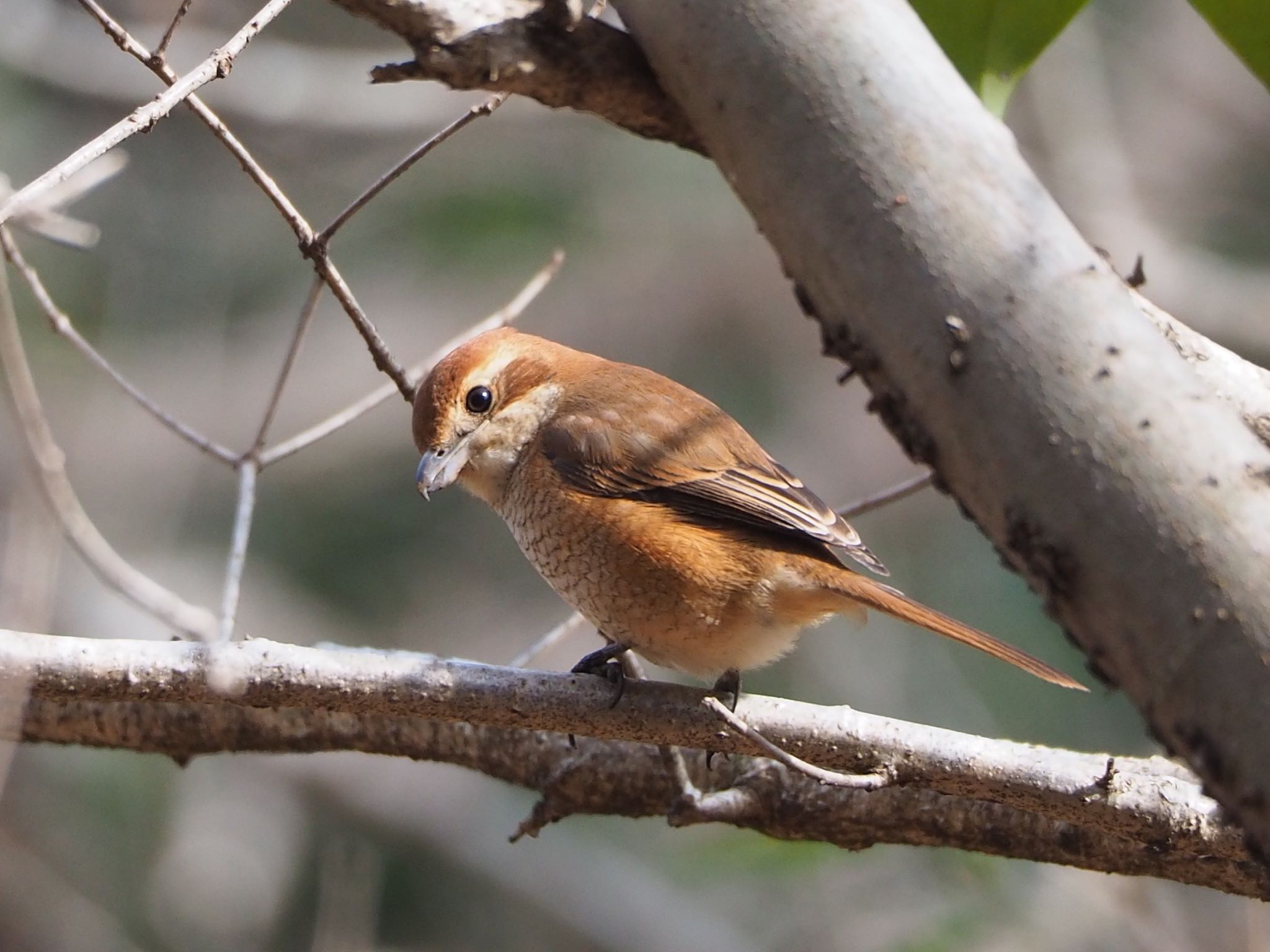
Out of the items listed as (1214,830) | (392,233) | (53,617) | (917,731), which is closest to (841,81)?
(917,731)

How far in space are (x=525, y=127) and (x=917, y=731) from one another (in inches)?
249

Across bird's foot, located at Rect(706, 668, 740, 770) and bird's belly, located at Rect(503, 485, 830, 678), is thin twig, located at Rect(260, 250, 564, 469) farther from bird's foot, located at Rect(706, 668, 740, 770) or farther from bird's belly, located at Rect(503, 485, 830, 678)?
bird's foot, located at Rect(706, 668, 740, 770)

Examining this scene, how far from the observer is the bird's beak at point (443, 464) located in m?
3.04

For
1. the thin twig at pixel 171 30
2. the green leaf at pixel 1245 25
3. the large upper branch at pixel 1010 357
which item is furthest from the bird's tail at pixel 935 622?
the thin twig at pixel 171 30

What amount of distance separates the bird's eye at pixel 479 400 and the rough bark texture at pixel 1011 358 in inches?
74.6

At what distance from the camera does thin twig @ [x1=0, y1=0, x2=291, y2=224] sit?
60.4 inches

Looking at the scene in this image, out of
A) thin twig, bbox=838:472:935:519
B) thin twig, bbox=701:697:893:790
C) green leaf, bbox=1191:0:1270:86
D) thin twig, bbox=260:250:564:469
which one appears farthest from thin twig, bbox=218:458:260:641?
green leaf, bbox=1191:0:1270:86

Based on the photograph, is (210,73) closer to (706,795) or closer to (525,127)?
(706,795)

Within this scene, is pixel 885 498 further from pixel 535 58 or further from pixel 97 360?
pixel 97 360

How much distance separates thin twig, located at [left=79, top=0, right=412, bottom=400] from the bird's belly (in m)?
0.53

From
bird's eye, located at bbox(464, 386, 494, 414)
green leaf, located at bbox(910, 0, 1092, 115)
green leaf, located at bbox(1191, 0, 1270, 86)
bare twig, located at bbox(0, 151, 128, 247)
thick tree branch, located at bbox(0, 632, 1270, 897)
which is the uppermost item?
bare twig, located at bbox(0, 151, 128, 247)

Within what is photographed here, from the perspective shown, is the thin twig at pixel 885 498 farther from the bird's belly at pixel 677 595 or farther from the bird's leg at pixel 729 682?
the bird's leg at pixel 729 682

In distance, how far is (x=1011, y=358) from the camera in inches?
43.7

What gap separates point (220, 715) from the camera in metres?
2.80
